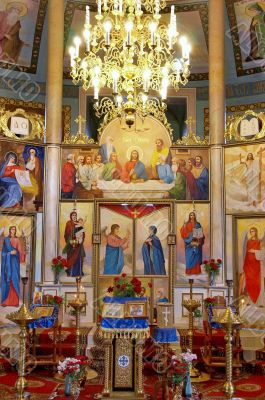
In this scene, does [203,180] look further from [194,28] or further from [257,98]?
[194,28]

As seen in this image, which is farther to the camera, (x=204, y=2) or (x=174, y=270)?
(x=204, y=2)

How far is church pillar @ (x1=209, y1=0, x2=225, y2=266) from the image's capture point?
13.0 m

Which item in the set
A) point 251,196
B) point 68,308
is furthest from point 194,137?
point 68,308

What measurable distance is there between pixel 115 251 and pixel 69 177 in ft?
6.99

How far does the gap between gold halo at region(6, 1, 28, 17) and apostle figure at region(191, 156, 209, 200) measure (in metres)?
5.95

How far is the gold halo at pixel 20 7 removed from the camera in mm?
14001

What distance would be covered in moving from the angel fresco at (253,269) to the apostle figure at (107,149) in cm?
385

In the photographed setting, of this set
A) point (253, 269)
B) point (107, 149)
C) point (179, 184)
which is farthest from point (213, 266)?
point (107, 149)

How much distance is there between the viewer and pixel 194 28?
15688 mm

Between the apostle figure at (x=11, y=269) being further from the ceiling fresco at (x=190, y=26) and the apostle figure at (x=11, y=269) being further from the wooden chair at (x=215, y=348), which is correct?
the ceiling fresco at (x=190, y=26)

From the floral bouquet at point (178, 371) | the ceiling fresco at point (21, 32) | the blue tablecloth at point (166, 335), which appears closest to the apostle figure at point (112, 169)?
the ceiling fresco at point (21, 32)

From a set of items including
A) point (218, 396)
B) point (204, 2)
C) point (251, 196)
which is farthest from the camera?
point (204, 2)

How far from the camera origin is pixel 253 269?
12.8 meters

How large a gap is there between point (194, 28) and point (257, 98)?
270cm
